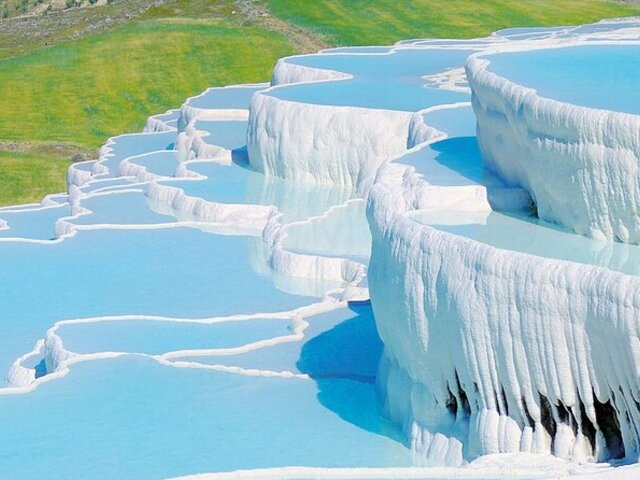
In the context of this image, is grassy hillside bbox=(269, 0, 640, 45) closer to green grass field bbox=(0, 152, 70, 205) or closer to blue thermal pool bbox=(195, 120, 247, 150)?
green grass field bbox=(0, 152, 70, 205)

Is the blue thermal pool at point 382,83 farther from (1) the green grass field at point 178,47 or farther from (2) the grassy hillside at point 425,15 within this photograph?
(2) the grassy hillside at point 425,15

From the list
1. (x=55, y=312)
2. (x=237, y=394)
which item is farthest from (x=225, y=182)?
(x=237, y=394)

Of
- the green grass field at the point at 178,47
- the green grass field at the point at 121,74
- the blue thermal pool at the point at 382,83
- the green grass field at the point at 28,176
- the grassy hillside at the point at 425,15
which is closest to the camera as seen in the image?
the blue thermal pool at the point at 382,83

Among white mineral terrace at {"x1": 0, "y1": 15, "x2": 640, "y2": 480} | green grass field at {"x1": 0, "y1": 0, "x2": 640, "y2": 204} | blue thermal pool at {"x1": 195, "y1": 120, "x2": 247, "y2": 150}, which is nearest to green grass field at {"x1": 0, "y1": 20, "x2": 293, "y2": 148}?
green grass field at {"x1": 0, "y1": 0, "x2": 640, "y2": 204}

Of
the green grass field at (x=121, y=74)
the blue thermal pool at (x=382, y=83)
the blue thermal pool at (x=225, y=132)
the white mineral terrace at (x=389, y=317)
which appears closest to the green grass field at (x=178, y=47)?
the green grass field at (x=121, y=74)

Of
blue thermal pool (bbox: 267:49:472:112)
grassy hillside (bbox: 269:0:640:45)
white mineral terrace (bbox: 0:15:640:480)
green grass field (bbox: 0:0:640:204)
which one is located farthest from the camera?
grassy hillside (bbox: 269:0:640:45)

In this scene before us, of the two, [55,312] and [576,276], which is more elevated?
[576,276]

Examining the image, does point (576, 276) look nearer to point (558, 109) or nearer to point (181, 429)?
point (558, 109)
